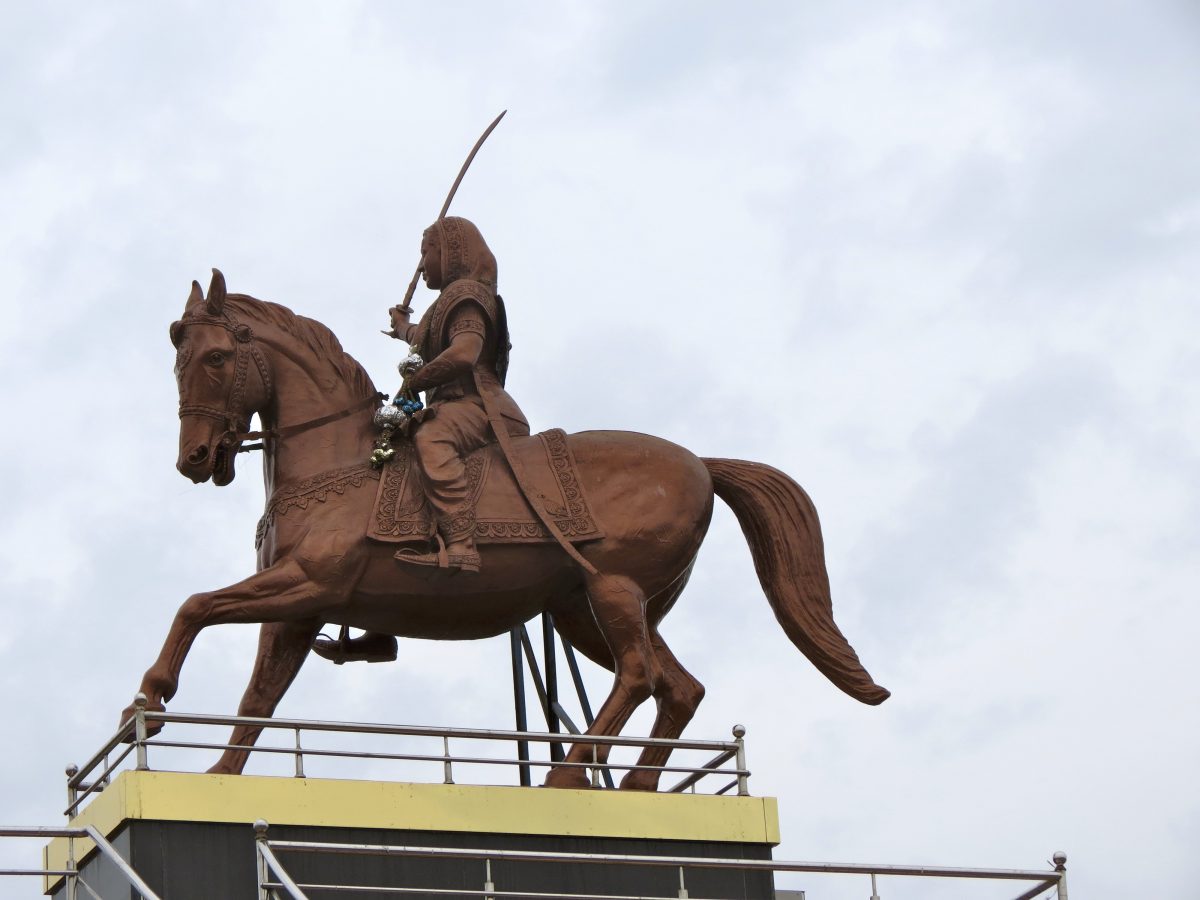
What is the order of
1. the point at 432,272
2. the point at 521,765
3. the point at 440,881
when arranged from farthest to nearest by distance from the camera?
1. the point at 432,272
2. the point at 521,765
3. the point at 440,881

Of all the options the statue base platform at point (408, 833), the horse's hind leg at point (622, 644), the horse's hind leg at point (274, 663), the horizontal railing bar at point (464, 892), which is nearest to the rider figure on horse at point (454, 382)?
the horse's hind leg at point (274, 663)

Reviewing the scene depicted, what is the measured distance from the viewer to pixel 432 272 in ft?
55.4

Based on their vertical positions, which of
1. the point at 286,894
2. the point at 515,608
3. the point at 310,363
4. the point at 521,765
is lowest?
the point at 286,894

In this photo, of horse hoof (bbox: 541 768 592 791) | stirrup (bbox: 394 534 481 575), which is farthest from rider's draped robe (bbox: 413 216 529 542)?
horse hoof (bbox: 541 768 592 791)

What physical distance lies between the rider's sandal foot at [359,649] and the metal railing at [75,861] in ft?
7.15

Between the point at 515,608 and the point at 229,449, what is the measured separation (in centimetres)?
202

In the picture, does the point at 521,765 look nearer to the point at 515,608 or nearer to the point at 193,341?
the point at 515,608

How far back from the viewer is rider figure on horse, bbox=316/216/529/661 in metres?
15.6

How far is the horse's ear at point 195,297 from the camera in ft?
52.3

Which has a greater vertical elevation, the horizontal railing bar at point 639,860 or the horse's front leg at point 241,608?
the horse's front leg at point 241,608

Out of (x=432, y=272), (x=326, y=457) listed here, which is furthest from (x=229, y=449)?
(x=432, y=272)

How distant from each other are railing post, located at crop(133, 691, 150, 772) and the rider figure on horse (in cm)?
193

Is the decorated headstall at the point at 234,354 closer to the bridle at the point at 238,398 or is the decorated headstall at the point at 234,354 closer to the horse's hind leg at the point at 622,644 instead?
the bridle at the point at 238,398

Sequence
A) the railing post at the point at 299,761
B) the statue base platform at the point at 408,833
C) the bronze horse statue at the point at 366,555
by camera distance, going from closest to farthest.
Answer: the statue base platform at the point at 408,833 < the railing post at the point at 299,761 < the bronze horse statue at the point at 366,555
